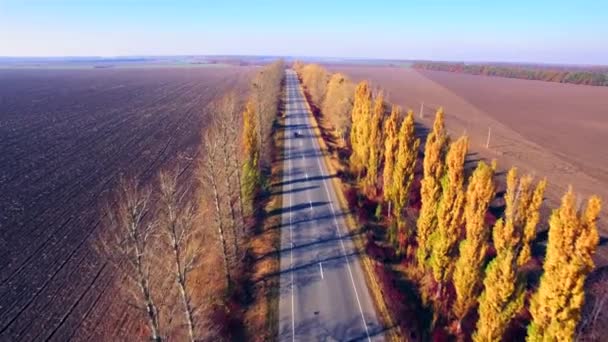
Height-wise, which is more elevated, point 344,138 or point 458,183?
point 458,183

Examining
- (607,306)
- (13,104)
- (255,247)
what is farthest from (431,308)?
(13,104)

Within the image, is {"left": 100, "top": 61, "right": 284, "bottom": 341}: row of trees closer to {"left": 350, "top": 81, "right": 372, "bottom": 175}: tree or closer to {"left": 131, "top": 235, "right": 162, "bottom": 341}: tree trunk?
{"left": 131, "top": 235, "right": 162, "bottom": 341}: tree trunk

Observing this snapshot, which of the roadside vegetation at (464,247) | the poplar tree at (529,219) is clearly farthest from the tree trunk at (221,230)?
the poplar tree at (529,219)

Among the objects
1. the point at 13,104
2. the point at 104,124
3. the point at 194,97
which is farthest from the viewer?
the point at 194,97

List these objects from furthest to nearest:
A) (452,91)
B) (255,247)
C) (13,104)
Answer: (452,91)
(13,104)
(255,247)

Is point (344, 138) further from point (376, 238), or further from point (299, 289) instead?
point (299, 289)

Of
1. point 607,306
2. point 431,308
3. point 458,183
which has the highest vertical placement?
point 458,183

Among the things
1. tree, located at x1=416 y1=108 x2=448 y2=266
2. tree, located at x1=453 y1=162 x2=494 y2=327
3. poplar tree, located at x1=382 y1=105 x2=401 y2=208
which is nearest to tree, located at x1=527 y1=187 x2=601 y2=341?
tree, located at x1=453 y1=162 x2=494 y2=327
